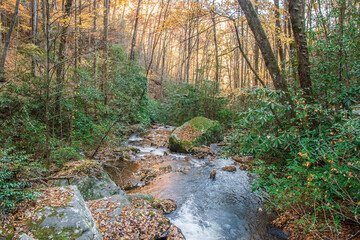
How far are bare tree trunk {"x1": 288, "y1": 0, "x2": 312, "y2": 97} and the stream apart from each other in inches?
97.7

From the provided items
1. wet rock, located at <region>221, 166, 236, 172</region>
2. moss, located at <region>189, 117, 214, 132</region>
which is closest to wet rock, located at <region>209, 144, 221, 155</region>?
moss, located at <region>189, 117, 214, 132</region>

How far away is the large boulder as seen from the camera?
9883 mm

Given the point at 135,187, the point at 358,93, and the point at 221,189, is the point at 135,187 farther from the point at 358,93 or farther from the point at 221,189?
the point at 358,93

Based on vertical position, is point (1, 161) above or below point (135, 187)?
above

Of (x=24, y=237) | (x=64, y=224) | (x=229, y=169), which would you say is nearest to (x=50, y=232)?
(x=64, y=224)

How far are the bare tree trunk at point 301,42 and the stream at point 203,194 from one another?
2.48m

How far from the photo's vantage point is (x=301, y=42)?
398 centimetres

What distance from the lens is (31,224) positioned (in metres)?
2.03

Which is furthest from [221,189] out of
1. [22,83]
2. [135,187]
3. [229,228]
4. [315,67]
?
[22,83]

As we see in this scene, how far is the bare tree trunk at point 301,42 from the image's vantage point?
3.91 m

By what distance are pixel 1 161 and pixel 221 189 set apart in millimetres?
5377

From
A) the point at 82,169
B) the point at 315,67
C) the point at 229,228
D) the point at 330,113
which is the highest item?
the point at 315,67

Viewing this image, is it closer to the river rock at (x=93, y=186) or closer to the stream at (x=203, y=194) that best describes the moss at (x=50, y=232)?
the river rock at (x=93, y=186)

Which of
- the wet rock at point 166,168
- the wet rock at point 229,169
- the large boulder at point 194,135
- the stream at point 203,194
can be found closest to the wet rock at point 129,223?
the stream at point 203,194
